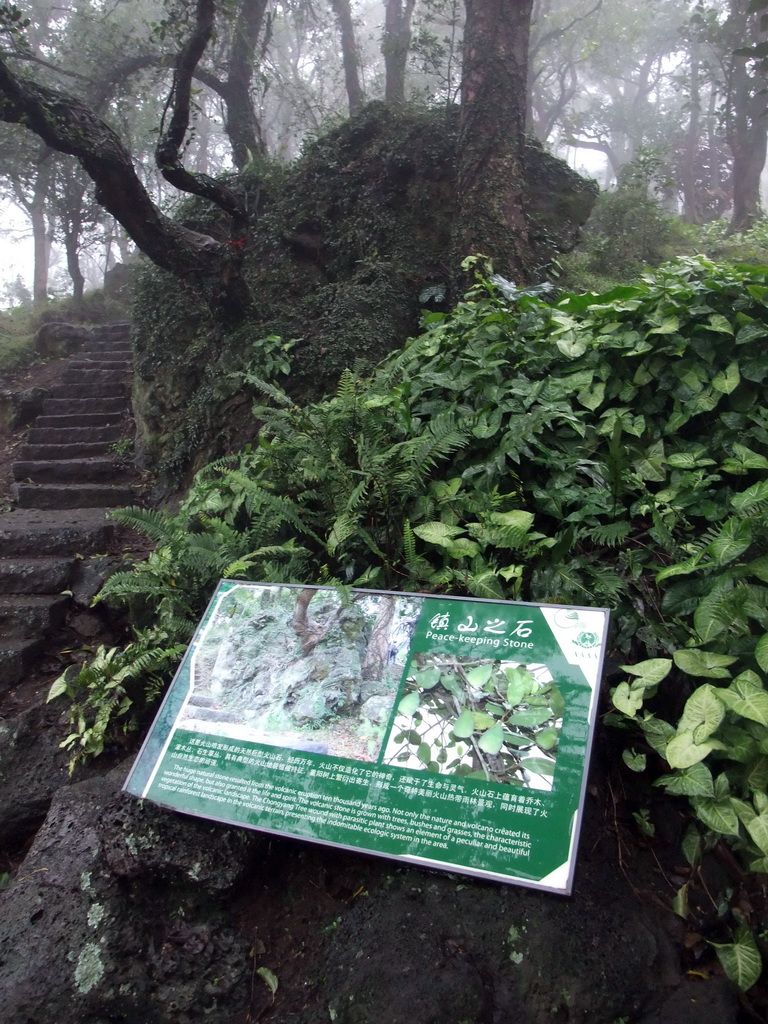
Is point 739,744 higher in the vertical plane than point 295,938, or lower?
higher

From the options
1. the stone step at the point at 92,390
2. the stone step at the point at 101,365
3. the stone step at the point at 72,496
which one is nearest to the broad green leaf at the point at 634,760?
the stone step at the point at 72,496

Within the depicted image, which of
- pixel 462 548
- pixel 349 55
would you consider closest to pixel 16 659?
pixel 462 548

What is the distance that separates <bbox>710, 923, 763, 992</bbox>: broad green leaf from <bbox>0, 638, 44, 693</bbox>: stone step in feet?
12.8

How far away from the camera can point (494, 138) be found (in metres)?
5.85

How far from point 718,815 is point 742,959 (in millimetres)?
401

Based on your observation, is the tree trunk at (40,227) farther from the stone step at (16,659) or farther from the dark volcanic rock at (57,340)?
the stone step at (16,659)

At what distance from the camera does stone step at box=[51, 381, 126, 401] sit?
8.84 m

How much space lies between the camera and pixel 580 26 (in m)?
21.0

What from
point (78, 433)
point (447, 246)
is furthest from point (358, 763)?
point (78, 433)

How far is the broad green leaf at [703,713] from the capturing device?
193 centimetres

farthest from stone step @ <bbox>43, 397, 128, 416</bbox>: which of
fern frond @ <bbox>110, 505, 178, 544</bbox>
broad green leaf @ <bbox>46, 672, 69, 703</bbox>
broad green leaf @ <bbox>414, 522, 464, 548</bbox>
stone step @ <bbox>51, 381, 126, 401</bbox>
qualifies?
broad green leaf @ <bbox>414, 522, 464, 548</bbox>

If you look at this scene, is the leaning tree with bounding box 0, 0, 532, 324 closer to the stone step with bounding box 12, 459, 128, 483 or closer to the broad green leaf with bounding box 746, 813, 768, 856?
the stone step with bounding box 12, 459, 128, 483

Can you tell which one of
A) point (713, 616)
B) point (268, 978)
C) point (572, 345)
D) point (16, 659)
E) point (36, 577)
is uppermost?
point (572, 345)

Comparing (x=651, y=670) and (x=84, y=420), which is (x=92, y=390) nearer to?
(x=84, y=420)
